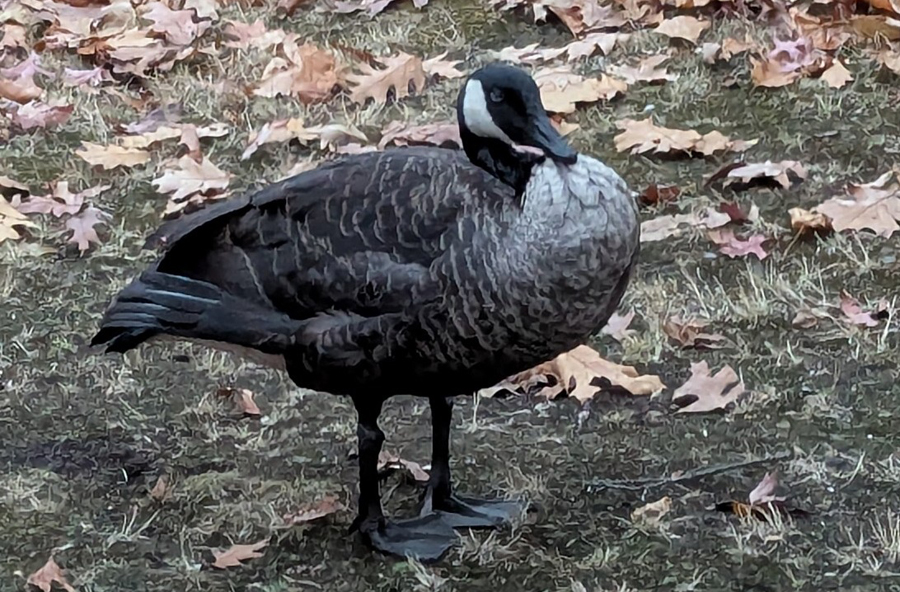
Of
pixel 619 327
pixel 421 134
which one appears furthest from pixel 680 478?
pixel 421 134

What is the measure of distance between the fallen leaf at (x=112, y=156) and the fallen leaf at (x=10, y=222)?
442 mm

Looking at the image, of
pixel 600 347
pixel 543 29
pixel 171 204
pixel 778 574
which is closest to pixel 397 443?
pixel 600 347

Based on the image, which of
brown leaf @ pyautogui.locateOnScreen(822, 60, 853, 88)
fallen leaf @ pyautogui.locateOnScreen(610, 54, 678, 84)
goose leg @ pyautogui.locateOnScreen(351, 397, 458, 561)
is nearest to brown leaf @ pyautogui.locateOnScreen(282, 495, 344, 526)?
goose leg @ pyautogui.locateOnScreen(351, 397, 458, 561)

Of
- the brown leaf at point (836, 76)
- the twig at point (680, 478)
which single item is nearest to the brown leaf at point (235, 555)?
the twig at point (680, 478)

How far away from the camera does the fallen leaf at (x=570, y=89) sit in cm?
600

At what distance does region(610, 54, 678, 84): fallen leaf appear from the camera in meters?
6.23

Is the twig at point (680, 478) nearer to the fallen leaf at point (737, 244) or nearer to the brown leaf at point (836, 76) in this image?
the fallen leaf at point (737, 244)

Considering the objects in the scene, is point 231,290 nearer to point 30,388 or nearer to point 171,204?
point 30,388

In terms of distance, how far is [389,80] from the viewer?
6.44 m

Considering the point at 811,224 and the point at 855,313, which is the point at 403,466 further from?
the point at 811,224

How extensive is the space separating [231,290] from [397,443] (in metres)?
0.81

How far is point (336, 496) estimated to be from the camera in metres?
3.89

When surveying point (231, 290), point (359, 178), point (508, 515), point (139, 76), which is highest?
point (359, 178)

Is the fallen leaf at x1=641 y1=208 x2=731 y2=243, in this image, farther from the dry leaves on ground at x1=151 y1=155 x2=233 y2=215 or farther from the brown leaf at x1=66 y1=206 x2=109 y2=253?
Result: the brown leaf at x1=66 y1=206 x2=109 y2=253
